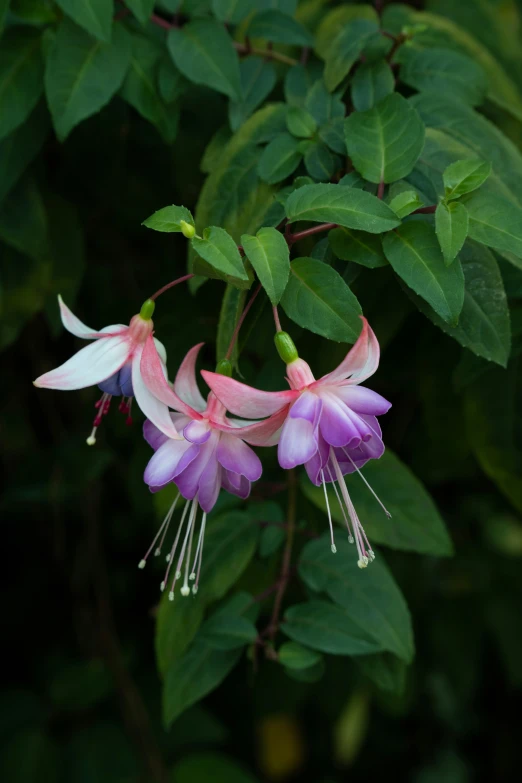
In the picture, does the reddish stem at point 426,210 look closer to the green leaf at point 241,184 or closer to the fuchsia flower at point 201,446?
the green leaf at point 241,184

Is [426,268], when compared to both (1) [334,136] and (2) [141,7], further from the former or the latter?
(2) [141,7]

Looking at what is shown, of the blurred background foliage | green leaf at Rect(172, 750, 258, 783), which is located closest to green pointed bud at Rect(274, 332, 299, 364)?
the blurred background foliage

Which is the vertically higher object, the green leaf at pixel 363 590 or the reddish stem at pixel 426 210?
the reddish stem at pixel 426 210

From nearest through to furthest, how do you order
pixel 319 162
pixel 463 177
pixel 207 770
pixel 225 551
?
1. pixel 463 177
2. pixel 319 162
3. pixel 225 551
4. pixel 207 770

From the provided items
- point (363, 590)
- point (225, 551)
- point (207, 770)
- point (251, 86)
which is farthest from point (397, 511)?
point (207, 770)

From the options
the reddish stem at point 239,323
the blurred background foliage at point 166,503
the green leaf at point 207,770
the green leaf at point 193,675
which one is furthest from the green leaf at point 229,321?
the green leaf at point 207,770

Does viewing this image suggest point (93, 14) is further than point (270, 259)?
Yes

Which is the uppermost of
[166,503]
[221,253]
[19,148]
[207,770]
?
[221,253]

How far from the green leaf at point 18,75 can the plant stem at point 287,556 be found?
21.2 inches

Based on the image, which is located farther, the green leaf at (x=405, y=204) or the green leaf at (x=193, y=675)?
the green leaf at (x=193, y=675)

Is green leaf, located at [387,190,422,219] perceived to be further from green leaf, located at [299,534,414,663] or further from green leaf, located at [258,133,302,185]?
green leaf, located at [299,534,414,663]

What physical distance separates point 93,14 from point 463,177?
16.6 inches

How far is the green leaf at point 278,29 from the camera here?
0.93 m

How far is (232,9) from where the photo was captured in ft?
Result: 3.09
